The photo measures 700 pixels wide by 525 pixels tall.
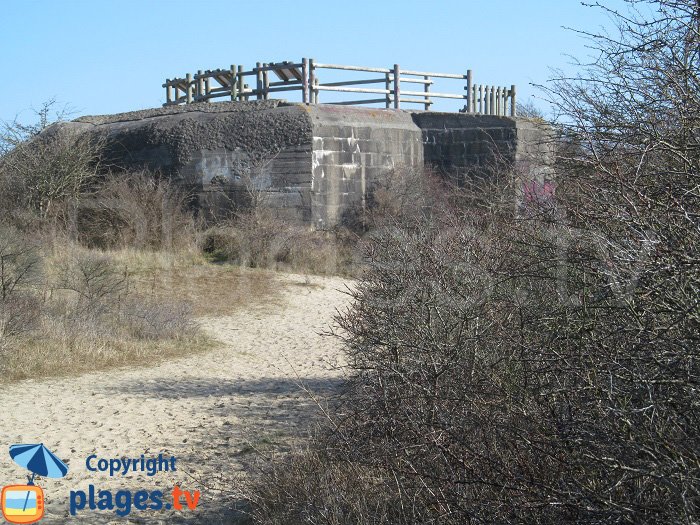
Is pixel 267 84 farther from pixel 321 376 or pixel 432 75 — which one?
pixel 321 376

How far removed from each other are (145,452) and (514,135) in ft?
51.4

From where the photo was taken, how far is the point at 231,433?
803 cm

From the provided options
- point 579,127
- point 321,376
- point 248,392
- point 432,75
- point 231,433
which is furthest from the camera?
point 432,75

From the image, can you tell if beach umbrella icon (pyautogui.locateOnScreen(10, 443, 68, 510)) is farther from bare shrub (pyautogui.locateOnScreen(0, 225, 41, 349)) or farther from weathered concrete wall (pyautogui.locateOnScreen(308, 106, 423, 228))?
weathered concrete wall (pyautogui.locateOnScreen(308, 106, 423, 228))

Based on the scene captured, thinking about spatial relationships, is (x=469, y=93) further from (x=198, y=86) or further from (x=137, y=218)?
(x=137, y=218)

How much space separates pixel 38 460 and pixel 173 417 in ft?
6.58

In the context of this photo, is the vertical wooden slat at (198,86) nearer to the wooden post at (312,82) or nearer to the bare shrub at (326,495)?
the wooden post at (312,82)

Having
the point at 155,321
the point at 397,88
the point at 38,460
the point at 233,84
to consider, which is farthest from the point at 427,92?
the point at 38,460

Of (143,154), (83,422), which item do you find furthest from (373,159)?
(83,422)

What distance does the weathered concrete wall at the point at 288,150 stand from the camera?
818 inches

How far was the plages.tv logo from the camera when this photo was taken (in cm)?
579

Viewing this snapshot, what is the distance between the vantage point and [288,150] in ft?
68.0

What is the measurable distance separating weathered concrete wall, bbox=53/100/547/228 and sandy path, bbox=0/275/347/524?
7.73 meters

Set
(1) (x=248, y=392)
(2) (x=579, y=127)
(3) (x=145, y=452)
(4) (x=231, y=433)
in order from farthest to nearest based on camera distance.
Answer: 1. (1) (x=248, y=392)
2. (4) (x=231, y=433)
3. (3) (x=145, y=452)
4. (2) (x=579, y=127)
